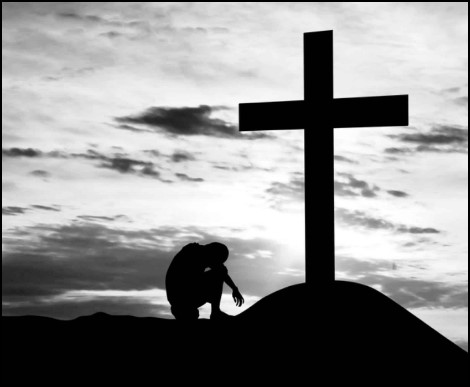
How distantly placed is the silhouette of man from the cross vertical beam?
1.29 metres

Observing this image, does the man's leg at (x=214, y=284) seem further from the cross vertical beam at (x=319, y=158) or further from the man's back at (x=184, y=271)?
the cross vertical beam at (x=319, y=158)

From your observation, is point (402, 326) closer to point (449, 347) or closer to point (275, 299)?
point (449, 347)

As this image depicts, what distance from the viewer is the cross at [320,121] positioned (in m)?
12.7

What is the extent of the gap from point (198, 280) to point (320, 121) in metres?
3.15

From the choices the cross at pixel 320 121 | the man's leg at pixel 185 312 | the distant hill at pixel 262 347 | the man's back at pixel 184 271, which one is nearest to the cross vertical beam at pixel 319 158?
the cross at pixel 320 121

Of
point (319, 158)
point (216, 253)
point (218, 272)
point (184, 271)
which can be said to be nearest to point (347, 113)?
point (319, 158)

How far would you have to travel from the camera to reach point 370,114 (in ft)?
43.3

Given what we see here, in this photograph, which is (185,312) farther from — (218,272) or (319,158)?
(319,158)

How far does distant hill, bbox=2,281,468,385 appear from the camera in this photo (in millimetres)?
11672

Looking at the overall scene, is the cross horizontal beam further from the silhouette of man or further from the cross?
the silhouette of man

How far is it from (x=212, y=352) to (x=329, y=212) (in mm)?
2753

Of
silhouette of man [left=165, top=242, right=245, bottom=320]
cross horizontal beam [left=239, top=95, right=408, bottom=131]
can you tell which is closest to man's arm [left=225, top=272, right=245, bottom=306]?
silhouette of man [left=165, top=242, right=245, bottom=320]

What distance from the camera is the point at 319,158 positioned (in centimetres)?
1303

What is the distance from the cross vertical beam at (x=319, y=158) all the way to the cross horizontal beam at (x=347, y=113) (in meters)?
0.02
